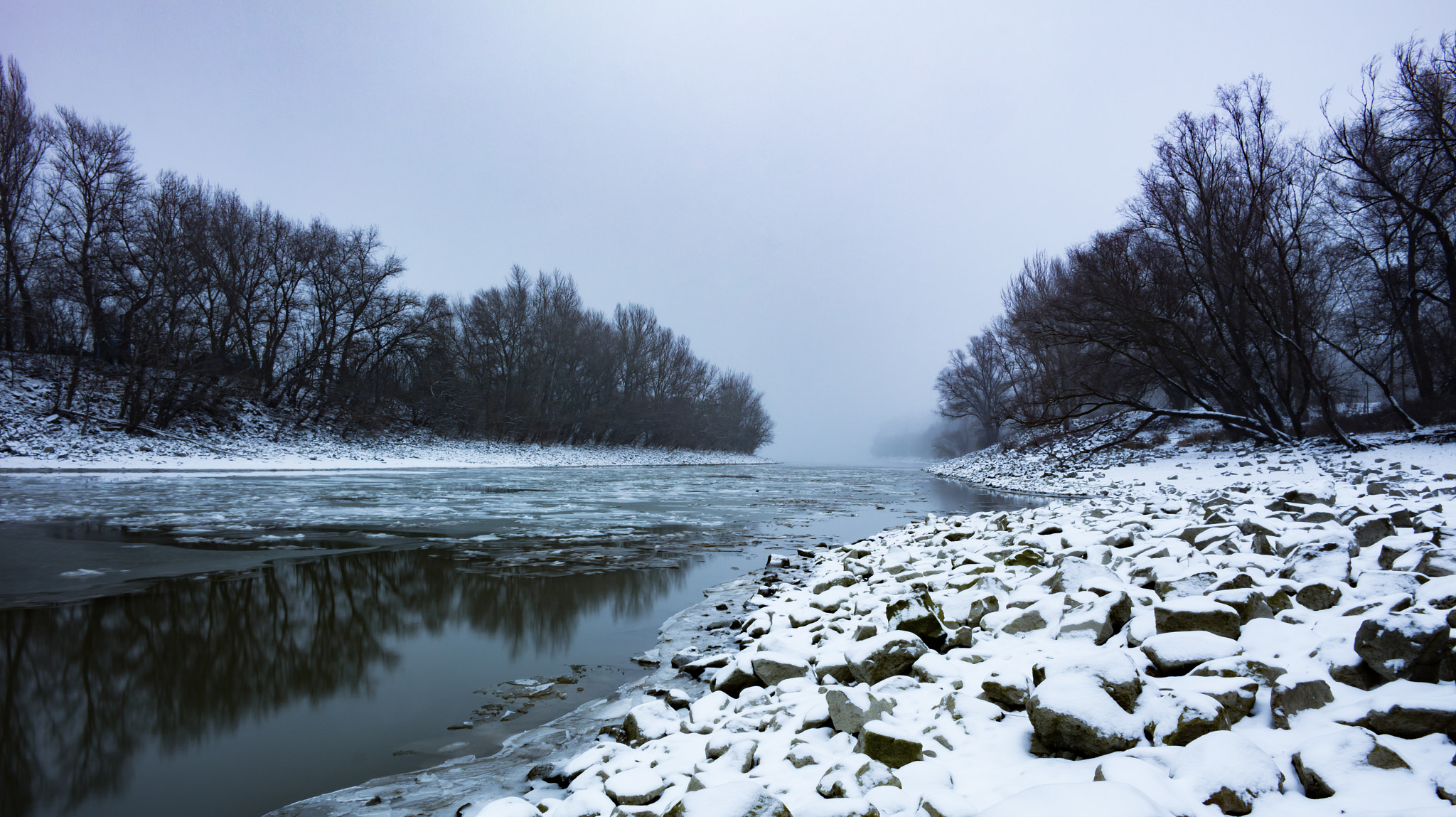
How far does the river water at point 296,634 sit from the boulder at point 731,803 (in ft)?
4.77

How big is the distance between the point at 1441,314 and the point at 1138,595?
79.2ft

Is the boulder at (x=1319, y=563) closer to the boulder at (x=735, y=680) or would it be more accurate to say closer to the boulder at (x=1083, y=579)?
the boulder at (x=1083, y=579)

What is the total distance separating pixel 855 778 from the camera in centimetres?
205

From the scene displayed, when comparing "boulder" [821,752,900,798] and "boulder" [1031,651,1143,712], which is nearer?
"boulder" [821,752,900,798]

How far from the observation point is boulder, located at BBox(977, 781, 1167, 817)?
5.08ft

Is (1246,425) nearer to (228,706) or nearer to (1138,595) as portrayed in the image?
(1138,595)

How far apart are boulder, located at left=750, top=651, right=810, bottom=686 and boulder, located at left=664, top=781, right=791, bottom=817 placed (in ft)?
4.16

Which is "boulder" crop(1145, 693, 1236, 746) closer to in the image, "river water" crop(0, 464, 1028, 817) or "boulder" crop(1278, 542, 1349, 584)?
"boulder" crop(1278, 542, 1349, 584)

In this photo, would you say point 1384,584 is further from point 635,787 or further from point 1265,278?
point 1265,278

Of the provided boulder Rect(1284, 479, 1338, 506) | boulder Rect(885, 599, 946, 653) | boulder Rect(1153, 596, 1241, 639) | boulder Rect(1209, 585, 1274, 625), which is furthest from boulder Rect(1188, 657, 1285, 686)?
boulder Rect(1284, 479, 1338, 506)

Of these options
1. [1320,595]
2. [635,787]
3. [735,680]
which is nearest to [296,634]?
[735,680]

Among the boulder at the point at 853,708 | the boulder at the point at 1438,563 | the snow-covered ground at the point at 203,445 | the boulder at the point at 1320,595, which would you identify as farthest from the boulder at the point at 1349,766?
the snow-covered ground at the point at 203,445

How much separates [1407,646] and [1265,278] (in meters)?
17.6

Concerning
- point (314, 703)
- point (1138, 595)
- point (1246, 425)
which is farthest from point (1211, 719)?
point (1246, 425)
